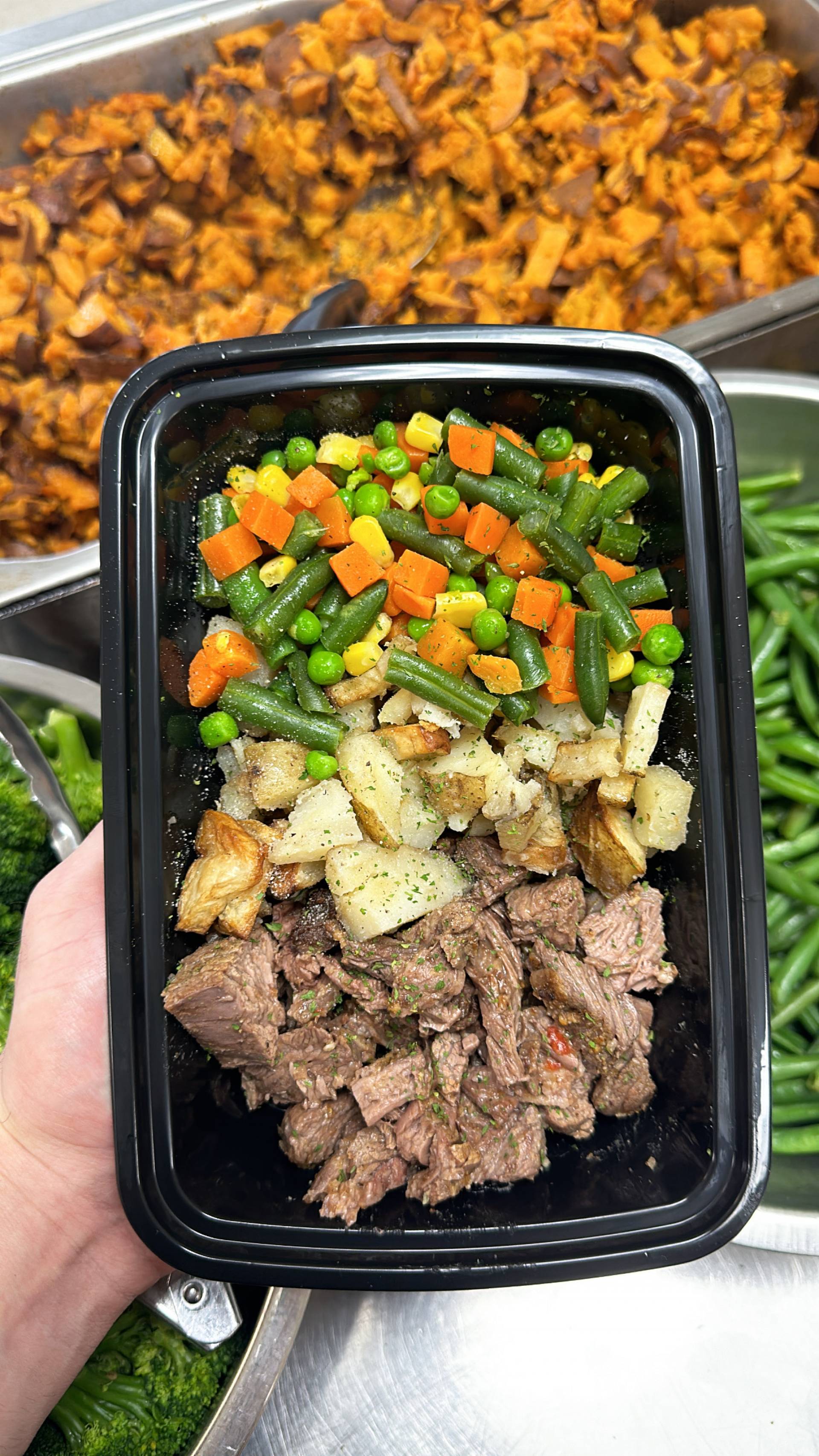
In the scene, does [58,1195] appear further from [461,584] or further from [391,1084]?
[461,584]

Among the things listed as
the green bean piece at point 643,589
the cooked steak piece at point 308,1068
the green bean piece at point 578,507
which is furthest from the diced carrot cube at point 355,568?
the cooked steak piece at point 308,1068

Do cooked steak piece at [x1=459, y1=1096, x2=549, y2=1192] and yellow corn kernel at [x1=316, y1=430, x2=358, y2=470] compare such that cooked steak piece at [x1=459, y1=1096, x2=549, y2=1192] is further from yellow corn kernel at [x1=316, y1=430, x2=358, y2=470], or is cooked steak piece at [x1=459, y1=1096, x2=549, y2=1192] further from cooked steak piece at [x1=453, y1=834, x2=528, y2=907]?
yellow corn kernel at [x1=316, y1=430, x2=358, y2=470]

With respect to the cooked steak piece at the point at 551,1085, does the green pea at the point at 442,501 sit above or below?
above

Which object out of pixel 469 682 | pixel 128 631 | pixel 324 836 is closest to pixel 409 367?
pixel 469 682

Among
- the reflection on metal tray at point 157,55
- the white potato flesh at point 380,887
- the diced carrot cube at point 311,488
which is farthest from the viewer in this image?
the reflection on metal tray at point 157,55

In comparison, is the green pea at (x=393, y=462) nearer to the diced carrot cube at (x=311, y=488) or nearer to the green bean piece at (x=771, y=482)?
the diced carrot cube at (x=311, y=488)

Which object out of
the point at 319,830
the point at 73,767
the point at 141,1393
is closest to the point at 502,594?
the point at 319,830
